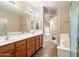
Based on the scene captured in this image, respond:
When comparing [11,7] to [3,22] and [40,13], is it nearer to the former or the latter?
[3,22]

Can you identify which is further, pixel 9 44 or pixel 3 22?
pixel 3 22

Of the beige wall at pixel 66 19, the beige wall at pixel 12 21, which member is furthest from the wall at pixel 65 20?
the beige wall at pixel 12 21

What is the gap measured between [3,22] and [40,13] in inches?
111

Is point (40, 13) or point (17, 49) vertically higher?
point (40, 13)

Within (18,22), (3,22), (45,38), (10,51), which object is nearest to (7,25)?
(3,22)

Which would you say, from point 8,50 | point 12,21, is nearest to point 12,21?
point 12,21

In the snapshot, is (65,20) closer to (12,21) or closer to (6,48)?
(12,21)

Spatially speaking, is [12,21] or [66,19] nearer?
[12,21]

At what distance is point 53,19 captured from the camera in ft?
14.8

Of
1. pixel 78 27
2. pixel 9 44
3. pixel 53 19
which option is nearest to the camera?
pixel 78 27

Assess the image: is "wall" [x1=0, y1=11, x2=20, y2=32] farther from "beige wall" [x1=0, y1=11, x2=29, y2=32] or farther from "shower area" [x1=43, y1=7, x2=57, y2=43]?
"shower area" [x1=43, y1=7, x2=57, y2=43]

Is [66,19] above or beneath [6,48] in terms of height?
above

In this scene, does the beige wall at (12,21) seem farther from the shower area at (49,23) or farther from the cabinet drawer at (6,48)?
the shower area at (49,23)

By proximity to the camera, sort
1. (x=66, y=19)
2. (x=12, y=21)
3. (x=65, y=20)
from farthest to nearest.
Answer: (x=65, y=20)
(x=66, y=19)
(x=12, y=21)
